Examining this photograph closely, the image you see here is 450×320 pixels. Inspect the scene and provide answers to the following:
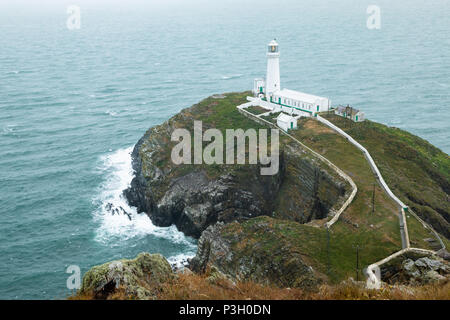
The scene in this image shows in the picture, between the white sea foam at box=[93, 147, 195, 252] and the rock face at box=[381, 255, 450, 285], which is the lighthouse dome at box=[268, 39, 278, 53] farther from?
the rock face at box=[381, 255, 450, 285]

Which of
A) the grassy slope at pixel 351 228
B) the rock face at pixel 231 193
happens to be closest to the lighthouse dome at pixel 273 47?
the grassy slope at pixel 351 228

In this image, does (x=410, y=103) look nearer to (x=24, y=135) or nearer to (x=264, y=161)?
(x=264, y=161)

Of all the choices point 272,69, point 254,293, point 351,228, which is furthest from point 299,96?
point 254,293

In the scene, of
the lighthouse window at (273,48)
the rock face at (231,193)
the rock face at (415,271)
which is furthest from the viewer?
the lighthouse window at (273,48)

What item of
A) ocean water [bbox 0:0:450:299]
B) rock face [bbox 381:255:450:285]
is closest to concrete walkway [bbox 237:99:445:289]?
rock face [bbox 381:255:450:285]

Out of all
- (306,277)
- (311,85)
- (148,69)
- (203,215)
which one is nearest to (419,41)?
(311,85)

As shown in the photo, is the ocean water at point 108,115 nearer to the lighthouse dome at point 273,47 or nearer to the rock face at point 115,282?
the rock face at point 115,282
